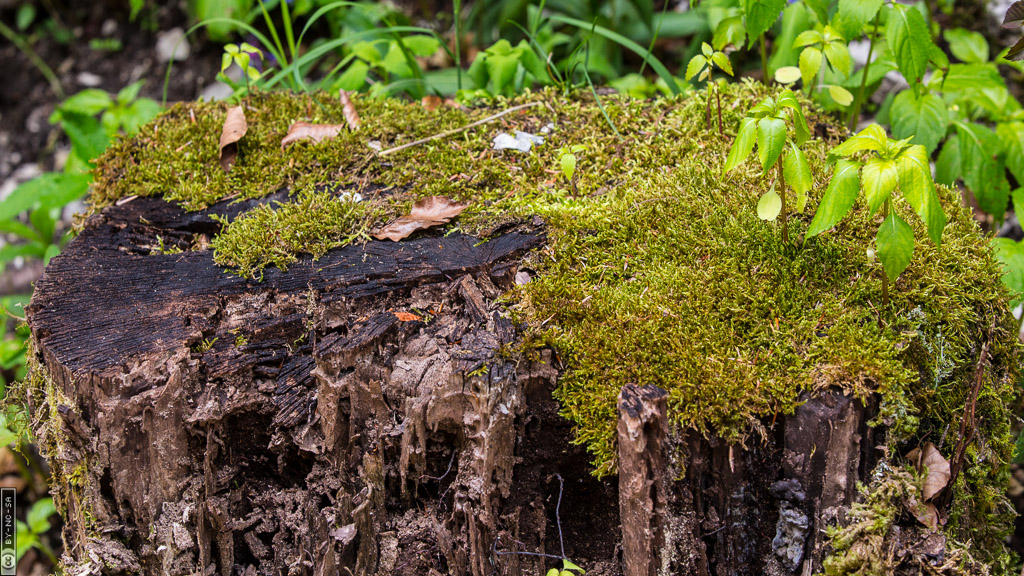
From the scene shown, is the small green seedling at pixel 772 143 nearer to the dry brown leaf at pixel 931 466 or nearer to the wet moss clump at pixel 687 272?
the wet moss clump at pixel 687 272

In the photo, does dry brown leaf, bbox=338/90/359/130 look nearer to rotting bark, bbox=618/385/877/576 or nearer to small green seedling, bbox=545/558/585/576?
rotting bark, bbox=618/385/877/576

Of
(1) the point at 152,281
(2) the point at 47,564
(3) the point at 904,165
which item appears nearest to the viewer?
(3) the point at 904,165

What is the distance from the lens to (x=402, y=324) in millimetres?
1908

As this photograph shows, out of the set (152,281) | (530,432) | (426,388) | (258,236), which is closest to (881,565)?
(530,432)

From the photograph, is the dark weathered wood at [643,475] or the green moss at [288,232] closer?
the dark weathered wood at [643,475]

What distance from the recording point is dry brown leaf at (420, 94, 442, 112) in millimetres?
3043

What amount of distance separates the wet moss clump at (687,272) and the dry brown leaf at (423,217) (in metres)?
0.05

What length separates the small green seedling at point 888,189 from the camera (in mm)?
1521

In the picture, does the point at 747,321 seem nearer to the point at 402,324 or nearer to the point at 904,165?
the point at 904,165

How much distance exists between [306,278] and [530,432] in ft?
2.81

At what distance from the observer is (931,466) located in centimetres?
176

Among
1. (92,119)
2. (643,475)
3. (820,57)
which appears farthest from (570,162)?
(92,119)

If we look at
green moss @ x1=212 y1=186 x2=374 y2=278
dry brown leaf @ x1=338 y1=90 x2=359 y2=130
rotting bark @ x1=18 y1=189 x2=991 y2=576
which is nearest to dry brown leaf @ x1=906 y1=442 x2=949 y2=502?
rotting bark @ x1=18 y1=189 x2=991 y2=576

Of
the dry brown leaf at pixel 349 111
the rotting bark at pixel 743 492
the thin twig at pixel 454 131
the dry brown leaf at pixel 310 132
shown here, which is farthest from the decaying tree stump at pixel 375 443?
the dry brown leaf at pixel 349 111
